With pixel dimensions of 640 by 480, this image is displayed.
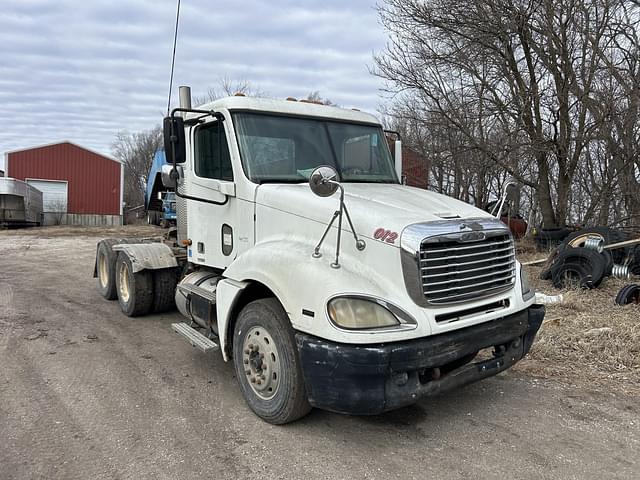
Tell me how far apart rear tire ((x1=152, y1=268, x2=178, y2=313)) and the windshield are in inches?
122

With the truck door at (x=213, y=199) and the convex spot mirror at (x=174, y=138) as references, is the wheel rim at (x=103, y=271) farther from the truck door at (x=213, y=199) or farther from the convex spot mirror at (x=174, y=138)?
the convex spot mirror at (x=174, y=138)

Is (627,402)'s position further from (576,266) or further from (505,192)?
(576,266)

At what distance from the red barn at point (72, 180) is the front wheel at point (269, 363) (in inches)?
1252

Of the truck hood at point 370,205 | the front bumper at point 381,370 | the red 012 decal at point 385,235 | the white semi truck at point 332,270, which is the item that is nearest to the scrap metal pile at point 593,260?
the white semi truck at point 332,270

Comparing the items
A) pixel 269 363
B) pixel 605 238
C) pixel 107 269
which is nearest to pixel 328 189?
pixel 269 363

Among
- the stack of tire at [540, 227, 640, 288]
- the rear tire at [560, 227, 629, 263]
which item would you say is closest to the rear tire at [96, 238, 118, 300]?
the stack of tire at [540, 227, 640, 288]

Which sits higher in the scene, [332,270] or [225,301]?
[332,270]

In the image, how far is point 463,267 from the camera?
3475 mm

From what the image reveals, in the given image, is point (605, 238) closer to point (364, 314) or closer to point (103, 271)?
point (364, 314)

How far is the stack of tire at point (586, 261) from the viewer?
8062mm

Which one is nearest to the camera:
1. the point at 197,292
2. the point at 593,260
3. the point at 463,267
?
the point at 463,267

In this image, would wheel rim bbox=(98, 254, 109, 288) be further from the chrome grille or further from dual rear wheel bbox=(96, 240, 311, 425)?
the chrome grille

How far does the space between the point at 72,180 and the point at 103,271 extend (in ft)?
92.4

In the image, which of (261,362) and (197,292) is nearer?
(261,362)
